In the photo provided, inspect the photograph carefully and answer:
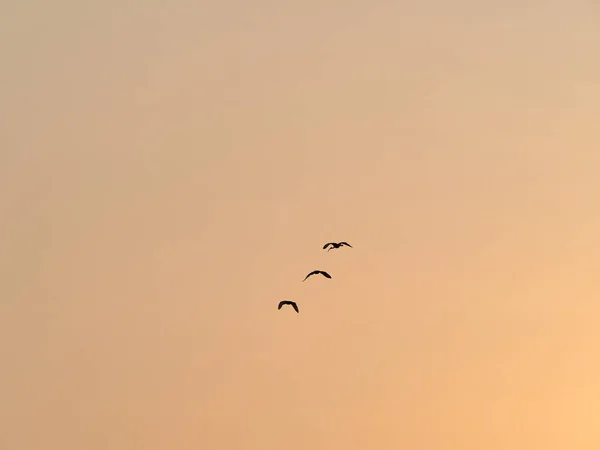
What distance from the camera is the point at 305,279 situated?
84.5 meters
